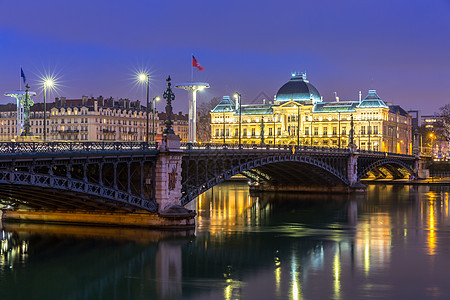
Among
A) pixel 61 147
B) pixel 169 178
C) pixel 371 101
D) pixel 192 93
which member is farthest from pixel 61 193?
pixel 371 101

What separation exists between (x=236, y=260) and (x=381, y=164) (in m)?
85.2

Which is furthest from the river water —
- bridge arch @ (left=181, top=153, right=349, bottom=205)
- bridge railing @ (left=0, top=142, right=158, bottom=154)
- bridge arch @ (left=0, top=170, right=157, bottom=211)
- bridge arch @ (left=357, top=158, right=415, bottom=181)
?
bridge arch @ (left=357, top=158, right=415, bottom=181)

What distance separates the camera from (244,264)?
43844 mm

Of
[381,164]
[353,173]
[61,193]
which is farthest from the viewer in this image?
[381,164]

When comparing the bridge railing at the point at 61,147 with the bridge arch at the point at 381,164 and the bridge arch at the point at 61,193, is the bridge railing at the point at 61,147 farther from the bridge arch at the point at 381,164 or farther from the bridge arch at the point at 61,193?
the bridge arch at the point at 381,164

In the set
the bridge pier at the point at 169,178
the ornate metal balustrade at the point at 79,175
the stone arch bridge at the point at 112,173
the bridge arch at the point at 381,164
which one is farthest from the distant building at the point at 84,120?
the ornate metal balustrade at the point at 79,175

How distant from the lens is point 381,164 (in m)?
126

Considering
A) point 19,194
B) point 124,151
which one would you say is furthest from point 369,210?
point 19,194

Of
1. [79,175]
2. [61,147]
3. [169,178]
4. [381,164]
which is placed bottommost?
[169,178]

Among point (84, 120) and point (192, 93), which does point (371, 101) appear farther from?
point (192, 93)

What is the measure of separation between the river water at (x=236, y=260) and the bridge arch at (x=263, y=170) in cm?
351

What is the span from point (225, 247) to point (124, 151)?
954cm

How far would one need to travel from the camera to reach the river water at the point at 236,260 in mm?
36656

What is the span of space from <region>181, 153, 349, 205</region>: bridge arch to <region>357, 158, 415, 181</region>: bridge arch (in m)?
7.88
